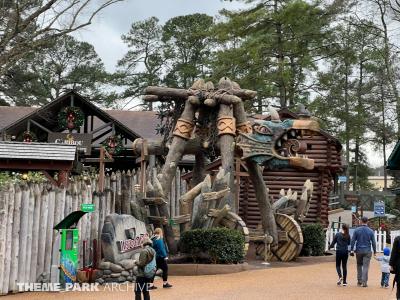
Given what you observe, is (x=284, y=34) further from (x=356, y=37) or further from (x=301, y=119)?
(x=301, y=119)

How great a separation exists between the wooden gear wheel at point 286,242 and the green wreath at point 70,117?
45.0 ft

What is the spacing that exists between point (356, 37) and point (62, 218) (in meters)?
32.2

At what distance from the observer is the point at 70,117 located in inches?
1169

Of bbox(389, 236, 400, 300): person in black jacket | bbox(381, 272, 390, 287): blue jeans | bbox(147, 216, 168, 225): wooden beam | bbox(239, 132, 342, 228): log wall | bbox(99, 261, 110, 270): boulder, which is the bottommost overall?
bbox(381, 272, 390, 287): blue jeans

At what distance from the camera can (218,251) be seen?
15.4 m

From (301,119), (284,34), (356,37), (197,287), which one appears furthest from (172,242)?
(356,37)

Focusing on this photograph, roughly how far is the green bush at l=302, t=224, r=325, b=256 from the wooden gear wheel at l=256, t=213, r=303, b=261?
1.20 metres

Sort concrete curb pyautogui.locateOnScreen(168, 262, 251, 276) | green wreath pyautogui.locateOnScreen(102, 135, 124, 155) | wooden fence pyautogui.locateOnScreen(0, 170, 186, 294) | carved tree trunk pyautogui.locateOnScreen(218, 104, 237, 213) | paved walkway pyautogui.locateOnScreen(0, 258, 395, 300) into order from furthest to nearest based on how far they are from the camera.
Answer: green wreath pyautogui.locateOnScreen(102, 135, 124, 155)
carved tree trunk pyautogui.locateOnScreen(218, 104, 237, 213)
concrete curb pyautogui.locateOnScreen(168, 262, 251, 276)
wooden fence pyautogui.locateOnScreen(0, 170, 186, 294)
paved walkway pyautogui.locateOnScreen(0, 258, 395, 300)

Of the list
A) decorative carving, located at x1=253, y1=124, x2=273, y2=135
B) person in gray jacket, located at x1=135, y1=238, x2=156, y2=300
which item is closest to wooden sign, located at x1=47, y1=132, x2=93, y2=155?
decorative carving, located at x1=253, y1=124, x2=273, y2=135

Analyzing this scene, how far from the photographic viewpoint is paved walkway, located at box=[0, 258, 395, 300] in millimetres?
11875

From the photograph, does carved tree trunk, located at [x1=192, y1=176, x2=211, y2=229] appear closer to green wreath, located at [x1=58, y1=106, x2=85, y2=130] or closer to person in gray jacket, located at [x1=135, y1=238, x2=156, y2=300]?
person in gray jacket, located at [x1=135, y1=238, x2=156, y2=300]

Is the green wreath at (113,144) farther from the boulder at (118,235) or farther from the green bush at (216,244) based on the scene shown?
the boulder at (118,235)

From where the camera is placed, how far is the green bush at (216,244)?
50.8 feet

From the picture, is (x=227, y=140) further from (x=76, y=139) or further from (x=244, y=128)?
(x=76, y=139)
